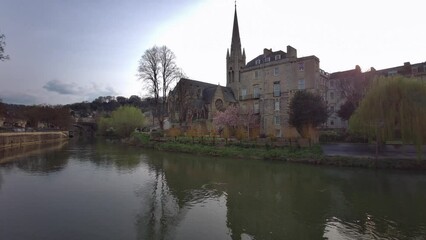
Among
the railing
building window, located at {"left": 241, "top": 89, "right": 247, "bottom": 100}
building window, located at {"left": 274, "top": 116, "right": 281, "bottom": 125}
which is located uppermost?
building window, located at {"left": 241, "top": 89, "right": 247, "bottom": 100}

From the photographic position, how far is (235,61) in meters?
62.9

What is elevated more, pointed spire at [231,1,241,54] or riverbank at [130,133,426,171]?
pointed spire at [231,1,241,54]

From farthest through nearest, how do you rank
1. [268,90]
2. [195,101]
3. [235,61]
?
[235,61] → [195,101] → [268,90]

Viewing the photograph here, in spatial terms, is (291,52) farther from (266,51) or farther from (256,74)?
(256,74)

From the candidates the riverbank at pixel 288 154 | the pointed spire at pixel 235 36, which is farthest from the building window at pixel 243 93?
the pointed spire at pixel 235 36

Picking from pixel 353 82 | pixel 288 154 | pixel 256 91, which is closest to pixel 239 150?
pixel 288 154

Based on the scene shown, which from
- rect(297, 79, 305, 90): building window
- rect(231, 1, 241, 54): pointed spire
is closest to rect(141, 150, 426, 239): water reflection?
rect(297, 79, 305, 90): building window

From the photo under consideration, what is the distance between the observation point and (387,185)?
16.8 m

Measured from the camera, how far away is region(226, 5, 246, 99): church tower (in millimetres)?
62938

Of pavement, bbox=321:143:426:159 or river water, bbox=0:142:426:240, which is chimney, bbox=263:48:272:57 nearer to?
pavement, bbox=321:143:426:159

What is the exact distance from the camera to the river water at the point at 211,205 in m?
9.33

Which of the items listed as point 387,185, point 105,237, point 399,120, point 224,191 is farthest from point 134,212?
point 399,120

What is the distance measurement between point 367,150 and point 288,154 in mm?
7161

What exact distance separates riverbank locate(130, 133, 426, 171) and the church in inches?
318
